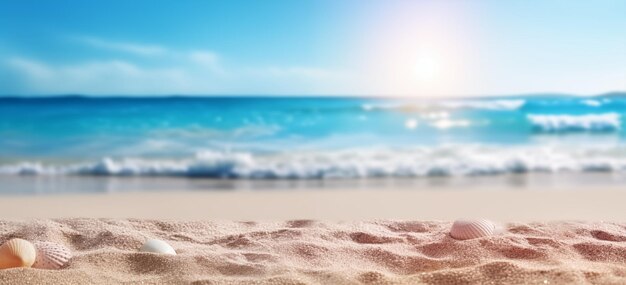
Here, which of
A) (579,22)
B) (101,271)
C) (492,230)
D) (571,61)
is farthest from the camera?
(571,61)

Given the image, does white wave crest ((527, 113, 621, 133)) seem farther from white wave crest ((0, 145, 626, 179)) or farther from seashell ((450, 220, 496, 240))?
seashell ((450, 220, 496, 240))

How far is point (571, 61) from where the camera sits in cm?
952

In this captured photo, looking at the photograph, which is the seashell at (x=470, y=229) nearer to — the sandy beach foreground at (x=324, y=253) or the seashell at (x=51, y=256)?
the sandy beach foreground at (x=324, y=253)

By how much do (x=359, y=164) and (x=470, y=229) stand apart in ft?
12.7

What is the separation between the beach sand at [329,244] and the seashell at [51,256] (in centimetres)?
3

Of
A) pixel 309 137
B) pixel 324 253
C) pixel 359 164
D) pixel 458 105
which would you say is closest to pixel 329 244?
pixel 324 253

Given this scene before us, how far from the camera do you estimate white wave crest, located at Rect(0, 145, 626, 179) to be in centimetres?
606

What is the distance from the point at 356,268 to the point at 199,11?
8.62 meters

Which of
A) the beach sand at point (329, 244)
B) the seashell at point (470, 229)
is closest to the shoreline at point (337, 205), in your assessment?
the beach sand at point (329, 244)

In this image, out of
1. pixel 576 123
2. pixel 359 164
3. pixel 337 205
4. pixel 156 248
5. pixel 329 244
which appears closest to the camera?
pixel 156 248

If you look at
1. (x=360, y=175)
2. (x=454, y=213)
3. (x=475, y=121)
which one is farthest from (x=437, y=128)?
(x=454, y=213)

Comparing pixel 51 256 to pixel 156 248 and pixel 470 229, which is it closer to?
pixel 156 248

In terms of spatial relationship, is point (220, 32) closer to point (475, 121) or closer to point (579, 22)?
point (475, 121)

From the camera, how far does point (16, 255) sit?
209 cm
